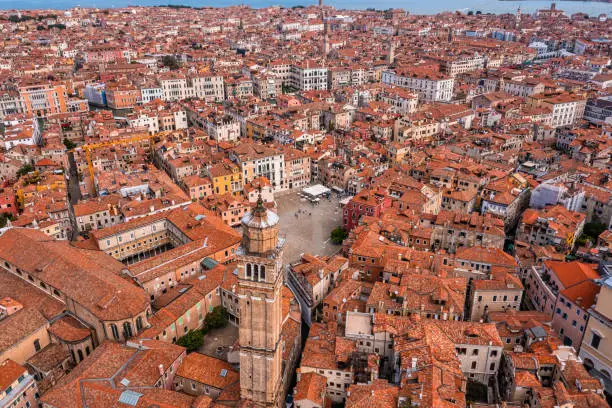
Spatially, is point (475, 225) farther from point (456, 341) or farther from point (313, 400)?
point (313, 400)

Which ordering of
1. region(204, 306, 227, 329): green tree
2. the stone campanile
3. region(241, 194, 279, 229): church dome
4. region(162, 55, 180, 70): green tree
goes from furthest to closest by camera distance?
region(162, 55, 180, 70): green tree, region(204, 306, 227, 329): green tree, the stone campanile, region(241, 194, 279, 229): church dome

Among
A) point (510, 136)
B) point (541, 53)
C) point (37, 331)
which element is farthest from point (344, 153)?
point (541, 53)

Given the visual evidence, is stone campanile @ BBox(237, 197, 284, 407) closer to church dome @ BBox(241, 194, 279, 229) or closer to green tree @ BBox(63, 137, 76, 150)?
church dome @ BBox(241, 194, 279, 229)

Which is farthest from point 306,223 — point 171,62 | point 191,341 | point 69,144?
point 171,62

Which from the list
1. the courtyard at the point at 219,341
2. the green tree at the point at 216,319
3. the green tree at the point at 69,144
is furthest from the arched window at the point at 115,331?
the green tree at the point at 69,144

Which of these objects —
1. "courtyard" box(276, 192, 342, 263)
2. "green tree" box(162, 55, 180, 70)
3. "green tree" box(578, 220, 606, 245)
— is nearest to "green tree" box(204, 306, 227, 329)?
"courtyard" box(276, 192, 342, 263)

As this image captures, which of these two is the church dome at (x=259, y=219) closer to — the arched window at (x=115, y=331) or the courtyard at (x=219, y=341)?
the arched window at (x=115, y=331)
